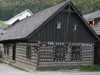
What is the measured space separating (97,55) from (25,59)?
8596 mm

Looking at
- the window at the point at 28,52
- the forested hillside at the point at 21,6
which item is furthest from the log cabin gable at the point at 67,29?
the forested hillside at the point at 21,6

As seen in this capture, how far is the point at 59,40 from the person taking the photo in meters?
16.8

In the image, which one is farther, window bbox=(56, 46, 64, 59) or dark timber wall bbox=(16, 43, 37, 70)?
window bbox=(56, 46, 64, 59)

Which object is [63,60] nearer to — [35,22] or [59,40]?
[59,40]

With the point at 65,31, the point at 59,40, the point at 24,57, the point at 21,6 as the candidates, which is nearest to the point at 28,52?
the point at 24,57

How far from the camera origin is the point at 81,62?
17.8m

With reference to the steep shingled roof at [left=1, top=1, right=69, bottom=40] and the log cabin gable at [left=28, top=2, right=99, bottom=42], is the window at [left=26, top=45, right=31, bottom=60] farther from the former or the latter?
the log cabin gable at [left=28, top=2, right=99, bottom=42]

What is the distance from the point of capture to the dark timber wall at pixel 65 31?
16195mm

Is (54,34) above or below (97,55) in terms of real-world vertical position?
above

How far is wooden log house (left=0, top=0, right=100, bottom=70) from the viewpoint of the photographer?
627 inches

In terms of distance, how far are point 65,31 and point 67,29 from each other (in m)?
0.30

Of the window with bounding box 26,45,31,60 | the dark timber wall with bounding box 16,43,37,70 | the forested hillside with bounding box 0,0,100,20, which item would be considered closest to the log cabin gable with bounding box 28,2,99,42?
the dark timber wall with bounding box 16,43,37,70

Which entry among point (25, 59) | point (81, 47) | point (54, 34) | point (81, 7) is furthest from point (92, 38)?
point (81, 7)

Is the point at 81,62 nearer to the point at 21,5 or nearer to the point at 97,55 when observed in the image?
the point at 97,55
